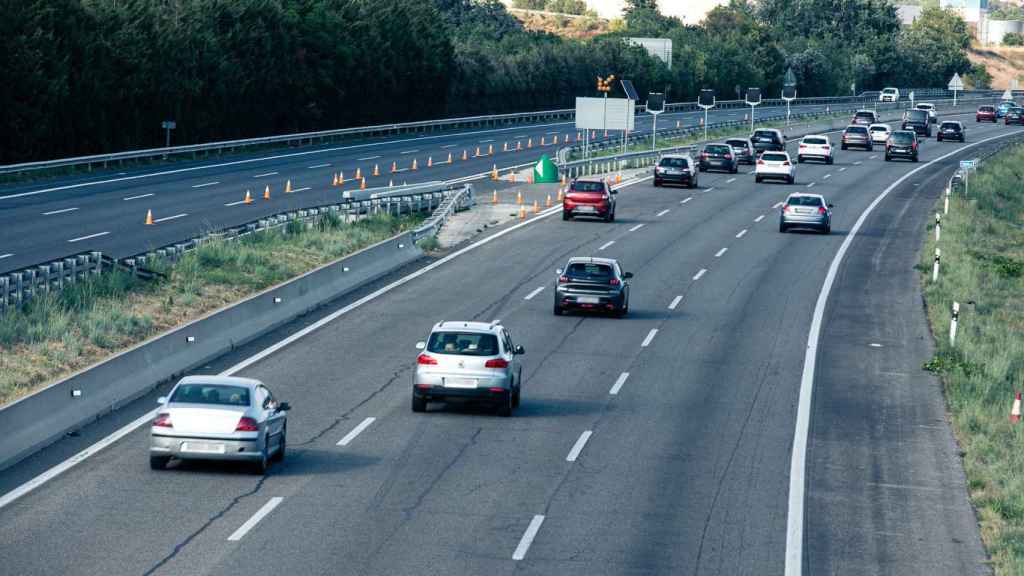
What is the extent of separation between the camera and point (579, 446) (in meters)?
23.9

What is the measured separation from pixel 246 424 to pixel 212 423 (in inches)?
17.3

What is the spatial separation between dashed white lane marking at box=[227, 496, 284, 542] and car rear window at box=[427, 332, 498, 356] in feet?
20.1

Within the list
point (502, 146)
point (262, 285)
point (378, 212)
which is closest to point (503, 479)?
point (262, 285)

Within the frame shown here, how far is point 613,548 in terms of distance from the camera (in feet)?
59.5

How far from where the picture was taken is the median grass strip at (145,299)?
29109 mm

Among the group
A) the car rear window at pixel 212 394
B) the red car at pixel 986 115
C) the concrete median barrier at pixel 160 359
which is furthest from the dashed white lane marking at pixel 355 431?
the red car at pixel 986 115

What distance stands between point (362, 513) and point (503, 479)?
278 centimetres

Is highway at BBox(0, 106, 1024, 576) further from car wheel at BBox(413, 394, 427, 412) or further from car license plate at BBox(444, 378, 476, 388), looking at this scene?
car license plate at BBox(444, 378, 476, 388)

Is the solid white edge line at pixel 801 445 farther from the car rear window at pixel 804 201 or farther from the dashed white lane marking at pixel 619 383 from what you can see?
the car rear window at pixel 804 201

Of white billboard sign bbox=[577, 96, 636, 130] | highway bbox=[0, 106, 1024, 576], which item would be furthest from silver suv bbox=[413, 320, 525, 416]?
white billboard sign bbox=[577, 96, 636, 130]

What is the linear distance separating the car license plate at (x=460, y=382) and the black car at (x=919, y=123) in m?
93.0

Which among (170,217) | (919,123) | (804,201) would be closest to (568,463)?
(170,217)

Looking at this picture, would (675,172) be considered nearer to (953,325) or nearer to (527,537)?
(953,325)

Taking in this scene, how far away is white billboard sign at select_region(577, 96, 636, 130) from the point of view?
274 feet
